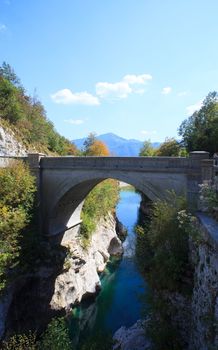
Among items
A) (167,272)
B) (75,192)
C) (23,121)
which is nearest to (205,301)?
(167,272)

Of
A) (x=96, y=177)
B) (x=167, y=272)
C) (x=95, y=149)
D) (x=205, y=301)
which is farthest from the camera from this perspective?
(x=95, y=149)

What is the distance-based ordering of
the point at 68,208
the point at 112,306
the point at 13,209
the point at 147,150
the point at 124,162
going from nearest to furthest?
1. the point at 124,162
2. the point at 13,209
3. the point at 112,306
4. the point at 68,208
5. the point at 147,150

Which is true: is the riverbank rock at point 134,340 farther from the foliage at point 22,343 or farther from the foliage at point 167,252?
the foliage at point 22,343

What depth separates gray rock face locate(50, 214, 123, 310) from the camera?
18703 mm

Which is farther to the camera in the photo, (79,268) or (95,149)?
(95,149)

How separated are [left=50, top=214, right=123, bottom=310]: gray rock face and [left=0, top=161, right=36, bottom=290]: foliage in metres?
3.91

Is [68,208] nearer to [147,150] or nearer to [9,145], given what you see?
[9,145]

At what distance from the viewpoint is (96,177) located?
17.5 meters

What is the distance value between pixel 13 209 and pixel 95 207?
10318mm

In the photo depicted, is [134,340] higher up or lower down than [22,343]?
higher up

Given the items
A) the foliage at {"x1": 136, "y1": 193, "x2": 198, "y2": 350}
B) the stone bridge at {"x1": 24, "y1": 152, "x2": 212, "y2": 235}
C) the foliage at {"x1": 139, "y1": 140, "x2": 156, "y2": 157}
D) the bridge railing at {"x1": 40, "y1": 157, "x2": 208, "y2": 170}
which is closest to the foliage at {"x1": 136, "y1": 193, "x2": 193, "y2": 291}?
the foliage at {"x1": 136, "y1": 193, "x2": 198, "y2": 350}

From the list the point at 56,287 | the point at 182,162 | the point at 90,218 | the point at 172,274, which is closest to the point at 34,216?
the point at 56,287

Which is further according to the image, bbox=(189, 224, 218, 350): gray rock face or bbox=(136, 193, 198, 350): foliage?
bbox=(136, 193, 198, 350): foliage

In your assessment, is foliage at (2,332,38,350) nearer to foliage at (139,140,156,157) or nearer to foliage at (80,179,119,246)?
foliage at (80,179,119,246)
